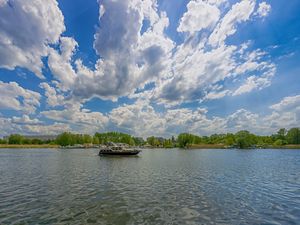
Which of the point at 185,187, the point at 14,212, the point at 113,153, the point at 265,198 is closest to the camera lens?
the point at 14,212

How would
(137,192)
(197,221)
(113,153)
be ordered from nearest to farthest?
(197,221), (137,192), (113,153)

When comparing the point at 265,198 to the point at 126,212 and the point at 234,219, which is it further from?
the point at 126,212

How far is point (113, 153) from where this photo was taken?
105375mm

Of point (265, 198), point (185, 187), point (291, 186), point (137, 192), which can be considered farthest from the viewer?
point (291, 186)

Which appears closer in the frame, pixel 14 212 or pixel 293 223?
pixel 293 223

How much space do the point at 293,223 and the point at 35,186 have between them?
1107 inches

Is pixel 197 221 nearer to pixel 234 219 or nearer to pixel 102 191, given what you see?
pixel 234 219

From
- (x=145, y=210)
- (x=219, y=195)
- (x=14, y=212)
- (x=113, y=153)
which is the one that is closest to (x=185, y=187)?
(x=219, y=195)

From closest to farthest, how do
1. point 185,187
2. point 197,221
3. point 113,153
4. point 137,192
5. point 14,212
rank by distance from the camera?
point 197,221 → point 14,212 → point 137,192 → point 185,187 → point 113,153

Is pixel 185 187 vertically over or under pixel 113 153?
under

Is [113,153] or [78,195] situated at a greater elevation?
[113,153]

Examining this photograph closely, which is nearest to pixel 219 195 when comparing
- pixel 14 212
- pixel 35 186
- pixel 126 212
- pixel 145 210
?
pixel 145 210

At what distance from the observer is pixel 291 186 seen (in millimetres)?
30797

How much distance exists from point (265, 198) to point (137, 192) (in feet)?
44.4
